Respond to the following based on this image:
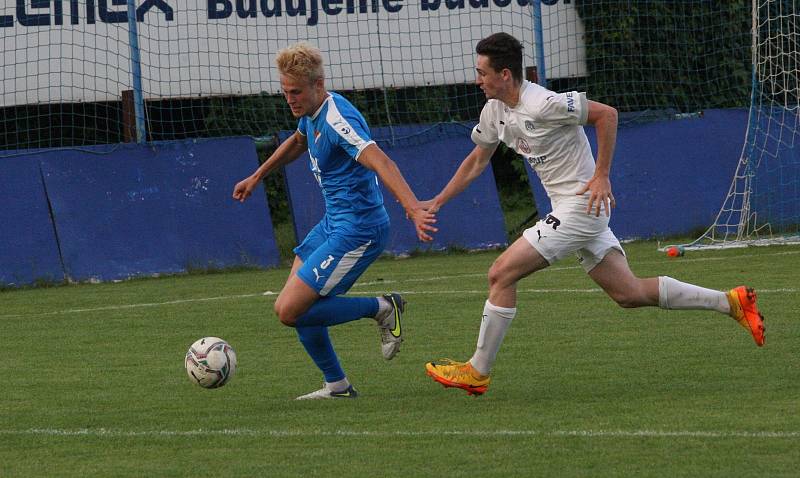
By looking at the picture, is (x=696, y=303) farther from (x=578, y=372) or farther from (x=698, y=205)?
(x=698, y=205)

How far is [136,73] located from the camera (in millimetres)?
14930

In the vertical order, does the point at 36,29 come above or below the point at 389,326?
above

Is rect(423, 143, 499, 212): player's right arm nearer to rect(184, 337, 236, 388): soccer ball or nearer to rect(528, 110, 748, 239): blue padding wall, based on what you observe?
rect(184, 337, 236, 388): soccer ball

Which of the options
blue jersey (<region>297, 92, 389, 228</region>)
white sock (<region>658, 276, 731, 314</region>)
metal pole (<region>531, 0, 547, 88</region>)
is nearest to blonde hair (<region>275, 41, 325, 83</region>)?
blue jersey (<region>297, 92, 389, 228</region>)

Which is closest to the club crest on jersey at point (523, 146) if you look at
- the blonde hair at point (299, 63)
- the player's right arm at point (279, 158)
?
the blonde hair at point (299, 63)

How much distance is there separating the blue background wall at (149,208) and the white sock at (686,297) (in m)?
7.92

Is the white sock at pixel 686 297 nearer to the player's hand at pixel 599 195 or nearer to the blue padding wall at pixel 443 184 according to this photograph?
the player's hand at pixel 599 195

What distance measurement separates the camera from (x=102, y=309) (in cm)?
1170

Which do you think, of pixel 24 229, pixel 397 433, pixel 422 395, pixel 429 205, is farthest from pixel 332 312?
pixel 24 229

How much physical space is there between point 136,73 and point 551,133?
28.6 ft

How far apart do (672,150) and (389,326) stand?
897 cm

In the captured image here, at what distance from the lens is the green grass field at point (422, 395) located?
559cm

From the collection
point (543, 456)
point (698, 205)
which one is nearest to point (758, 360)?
point (543, 456)

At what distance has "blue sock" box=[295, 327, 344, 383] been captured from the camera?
23.8 feet
